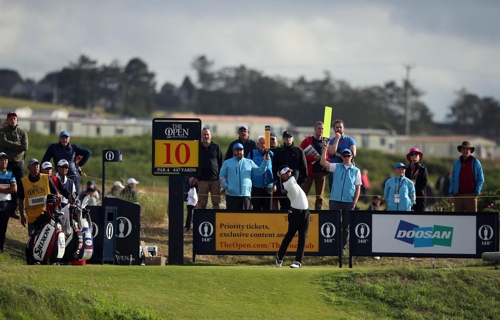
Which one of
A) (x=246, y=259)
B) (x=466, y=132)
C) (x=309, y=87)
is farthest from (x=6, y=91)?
(x=246, y=259)

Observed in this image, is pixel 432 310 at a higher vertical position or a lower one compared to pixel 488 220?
lower

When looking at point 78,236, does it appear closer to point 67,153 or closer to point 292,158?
point 67,153

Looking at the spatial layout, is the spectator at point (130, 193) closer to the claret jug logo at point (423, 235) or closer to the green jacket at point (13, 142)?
the green jacket at point (13, 142)

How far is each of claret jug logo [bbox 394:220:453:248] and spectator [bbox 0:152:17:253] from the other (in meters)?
6.90

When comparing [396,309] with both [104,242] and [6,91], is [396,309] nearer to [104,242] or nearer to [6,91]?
[104,242]

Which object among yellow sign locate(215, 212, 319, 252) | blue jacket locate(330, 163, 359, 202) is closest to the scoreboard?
yellow sign locate(215, 212, 319, 252)

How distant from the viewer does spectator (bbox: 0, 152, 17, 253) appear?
15.2m

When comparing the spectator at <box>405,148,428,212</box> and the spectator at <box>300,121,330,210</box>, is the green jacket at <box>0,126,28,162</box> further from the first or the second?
the spectator at <box>405,148,428,212</box>

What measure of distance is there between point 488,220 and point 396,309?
3411mm

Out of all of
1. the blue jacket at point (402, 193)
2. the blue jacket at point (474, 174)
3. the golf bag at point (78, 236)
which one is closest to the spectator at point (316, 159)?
the blue jacket at point (402, 193)

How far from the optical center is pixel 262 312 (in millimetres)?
12602

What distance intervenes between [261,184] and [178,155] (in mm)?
2776

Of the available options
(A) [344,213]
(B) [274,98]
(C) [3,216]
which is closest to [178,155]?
(C) [3,216]

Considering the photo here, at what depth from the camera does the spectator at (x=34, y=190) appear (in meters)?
14.7
